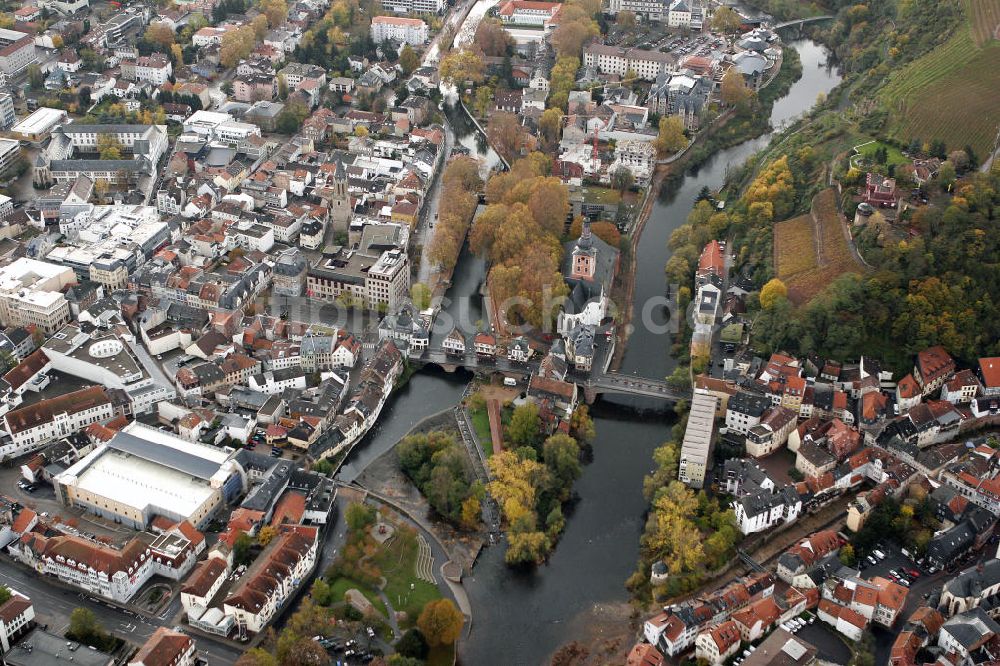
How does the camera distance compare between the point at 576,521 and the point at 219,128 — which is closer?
the point at 576,521

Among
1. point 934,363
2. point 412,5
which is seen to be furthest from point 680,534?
point 412,5

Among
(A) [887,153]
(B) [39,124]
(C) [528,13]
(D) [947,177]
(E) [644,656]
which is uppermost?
(D) [947,177]

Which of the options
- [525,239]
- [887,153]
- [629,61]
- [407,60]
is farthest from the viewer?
[629,61]

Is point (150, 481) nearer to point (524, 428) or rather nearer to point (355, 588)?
point (355, 588)

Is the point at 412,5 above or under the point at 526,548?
above

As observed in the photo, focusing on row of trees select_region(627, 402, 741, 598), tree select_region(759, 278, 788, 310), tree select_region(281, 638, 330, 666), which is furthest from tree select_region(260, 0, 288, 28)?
tree select_region(281, 638, 330, 666)

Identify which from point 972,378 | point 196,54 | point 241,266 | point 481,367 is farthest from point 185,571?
point 196,54

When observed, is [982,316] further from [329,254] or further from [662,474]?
[329,254]
